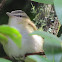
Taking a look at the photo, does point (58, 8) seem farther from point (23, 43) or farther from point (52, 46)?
point (23, 43)

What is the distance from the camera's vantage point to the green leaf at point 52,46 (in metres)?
0.37

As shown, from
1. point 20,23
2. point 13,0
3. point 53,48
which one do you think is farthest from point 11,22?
point 13,0

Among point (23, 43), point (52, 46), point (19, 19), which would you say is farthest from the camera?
point (19, 19)

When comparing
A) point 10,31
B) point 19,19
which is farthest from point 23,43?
point 10,31

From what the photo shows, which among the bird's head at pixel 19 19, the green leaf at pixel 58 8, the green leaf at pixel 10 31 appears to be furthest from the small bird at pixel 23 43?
the green leaf at pixel 10 31

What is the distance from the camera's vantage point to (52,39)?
1.19 ft

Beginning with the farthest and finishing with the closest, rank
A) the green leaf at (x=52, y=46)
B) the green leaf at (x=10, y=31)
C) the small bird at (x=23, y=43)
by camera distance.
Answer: the small bird at (x=23, y=43)
the green leaf at (x=52, y=46)
the green leaf at (x=10, y=31)

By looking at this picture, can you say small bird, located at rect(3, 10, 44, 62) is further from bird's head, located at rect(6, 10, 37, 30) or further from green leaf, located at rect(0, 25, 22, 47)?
green leaf, located at rect(0, 25, 22, 47)

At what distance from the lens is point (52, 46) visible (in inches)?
14.9

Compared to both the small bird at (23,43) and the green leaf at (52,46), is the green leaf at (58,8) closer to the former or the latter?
the green leaf at (52,46)

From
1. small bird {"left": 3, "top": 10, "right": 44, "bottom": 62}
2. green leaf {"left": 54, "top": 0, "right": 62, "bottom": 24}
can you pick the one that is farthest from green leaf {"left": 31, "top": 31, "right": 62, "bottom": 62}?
small bird {"left": 3, "top": 10, "right": 44, "bottom": 62}

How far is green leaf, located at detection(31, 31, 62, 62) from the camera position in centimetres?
37

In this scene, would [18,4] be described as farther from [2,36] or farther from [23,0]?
[2,36]

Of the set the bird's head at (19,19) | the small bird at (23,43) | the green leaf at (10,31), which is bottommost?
the small bird at (23,43)
